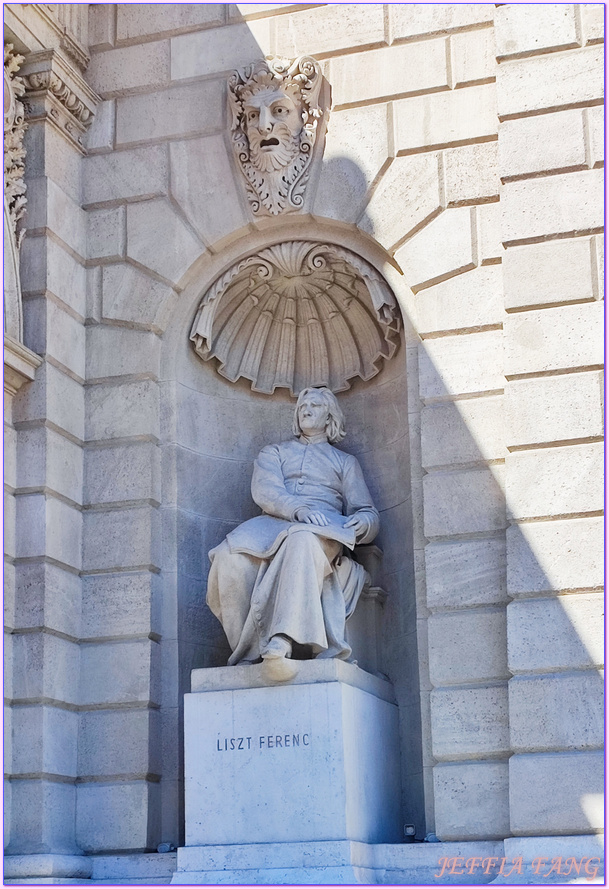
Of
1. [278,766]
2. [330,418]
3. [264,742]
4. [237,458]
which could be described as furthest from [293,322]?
[278,766]

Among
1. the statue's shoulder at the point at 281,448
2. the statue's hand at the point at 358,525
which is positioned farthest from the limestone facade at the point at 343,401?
the statue's shoulder at the point at 281,448

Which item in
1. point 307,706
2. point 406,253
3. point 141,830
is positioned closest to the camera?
point 307,706

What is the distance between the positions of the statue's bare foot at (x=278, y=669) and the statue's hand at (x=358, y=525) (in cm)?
126

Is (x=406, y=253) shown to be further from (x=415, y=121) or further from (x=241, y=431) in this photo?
(x=241, y=431)

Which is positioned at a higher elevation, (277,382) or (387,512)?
(277,382)

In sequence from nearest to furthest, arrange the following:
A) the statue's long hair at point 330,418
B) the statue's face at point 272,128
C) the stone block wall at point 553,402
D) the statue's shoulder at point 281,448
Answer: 1. the stone block wall at point 553,402
2. the statue's shoulder at point 281,448
3. the statue's long hair at point 330,418
4. the statue's face at point 272,128

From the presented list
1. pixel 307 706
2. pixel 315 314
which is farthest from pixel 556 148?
pixel 307 706

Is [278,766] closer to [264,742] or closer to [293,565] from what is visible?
[264,742]

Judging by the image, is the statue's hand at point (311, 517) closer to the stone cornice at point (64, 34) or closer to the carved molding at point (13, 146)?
the carved molding at point (13, 146)

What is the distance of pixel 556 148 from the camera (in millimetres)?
9930

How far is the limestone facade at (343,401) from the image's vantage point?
9328mm

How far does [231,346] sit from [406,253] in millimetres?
1864

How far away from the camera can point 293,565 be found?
949 cm

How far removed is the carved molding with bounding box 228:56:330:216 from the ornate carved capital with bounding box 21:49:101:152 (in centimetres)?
131
